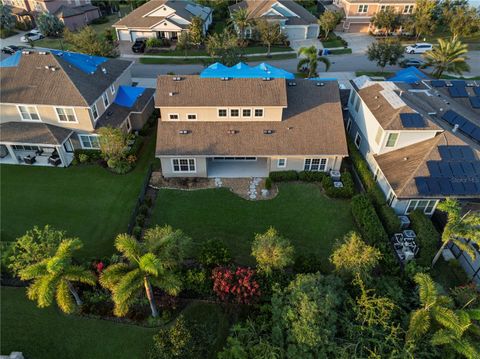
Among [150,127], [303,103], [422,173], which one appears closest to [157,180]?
[150,127]

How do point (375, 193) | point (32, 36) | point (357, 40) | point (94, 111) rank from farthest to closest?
1. point (32, 36)
2. point (357, 40)
3. point (94, 111)
4. point (375, 193)

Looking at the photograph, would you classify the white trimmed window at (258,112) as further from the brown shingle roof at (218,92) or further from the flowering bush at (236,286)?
the flowering bush at (236,286)

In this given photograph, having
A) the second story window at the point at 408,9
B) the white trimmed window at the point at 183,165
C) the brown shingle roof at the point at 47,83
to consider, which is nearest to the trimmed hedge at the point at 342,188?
the white trimmed window at the point at 183,165

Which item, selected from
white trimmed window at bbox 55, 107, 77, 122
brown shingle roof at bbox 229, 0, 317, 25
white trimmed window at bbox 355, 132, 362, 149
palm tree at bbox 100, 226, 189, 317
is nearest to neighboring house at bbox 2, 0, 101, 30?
brown shingle roof at bbox 229, 0, 317, 25

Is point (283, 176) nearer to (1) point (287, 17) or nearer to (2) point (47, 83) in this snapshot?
(2) point (47, 83)

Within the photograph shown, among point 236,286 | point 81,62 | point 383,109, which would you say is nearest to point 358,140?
point 383,109

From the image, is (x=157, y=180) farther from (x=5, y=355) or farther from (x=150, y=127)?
(x=5, y=355)

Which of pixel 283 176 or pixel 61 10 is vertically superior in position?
pixel 61 10
